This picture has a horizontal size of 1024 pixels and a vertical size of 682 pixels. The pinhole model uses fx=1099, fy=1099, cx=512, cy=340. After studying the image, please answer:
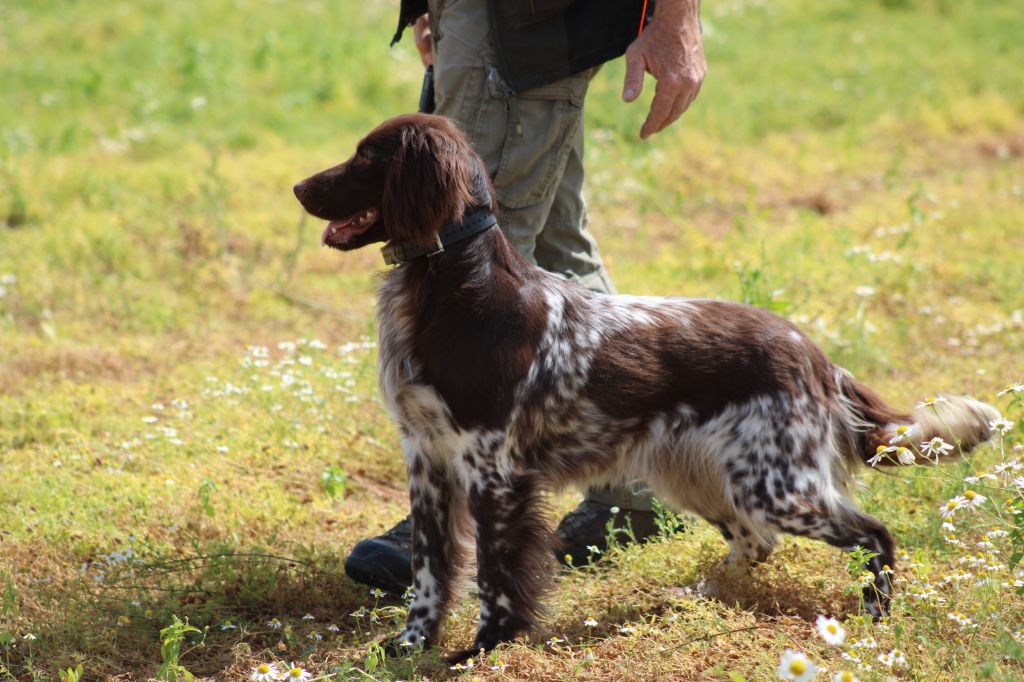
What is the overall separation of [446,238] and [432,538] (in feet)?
3.08

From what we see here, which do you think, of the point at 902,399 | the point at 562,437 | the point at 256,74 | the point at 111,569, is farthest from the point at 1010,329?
the point at 256,74

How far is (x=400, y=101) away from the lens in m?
9.45

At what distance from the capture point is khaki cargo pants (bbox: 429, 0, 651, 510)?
3510mm

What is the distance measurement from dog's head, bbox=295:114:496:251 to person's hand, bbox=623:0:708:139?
2.04 feet

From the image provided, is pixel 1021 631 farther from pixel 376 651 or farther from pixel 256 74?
pixel 256 74

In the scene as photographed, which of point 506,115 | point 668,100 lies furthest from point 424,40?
point 668,100

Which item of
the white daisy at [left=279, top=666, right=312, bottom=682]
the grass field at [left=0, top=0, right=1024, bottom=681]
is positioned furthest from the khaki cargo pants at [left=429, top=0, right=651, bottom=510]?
the white daisy at [left=279, top=666, right=312, bottom=682]

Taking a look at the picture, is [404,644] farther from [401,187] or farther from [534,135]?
[534,135]

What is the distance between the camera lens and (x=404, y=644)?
3270 millimetres

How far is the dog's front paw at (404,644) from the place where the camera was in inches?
128

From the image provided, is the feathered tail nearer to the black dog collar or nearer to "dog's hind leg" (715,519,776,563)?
"dog's hind leg" (715,519,776,563)

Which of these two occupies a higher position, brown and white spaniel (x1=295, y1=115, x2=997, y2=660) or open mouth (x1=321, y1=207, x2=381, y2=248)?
open mouth (x1=321, y1=207, x2=381, y2=248)

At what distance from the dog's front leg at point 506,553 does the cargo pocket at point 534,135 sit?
0.97m

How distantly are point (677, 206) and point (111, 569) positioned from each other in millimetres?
4695
